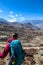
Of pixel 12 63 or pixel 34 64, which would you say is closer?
pixel 12 63

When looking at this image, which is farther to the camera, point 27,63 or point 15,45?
point 27,63

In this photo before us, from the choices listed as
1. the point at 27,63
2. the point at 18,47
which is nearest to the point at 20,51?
the point at 18,47

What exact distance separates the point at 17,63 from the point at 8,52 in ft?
1.37

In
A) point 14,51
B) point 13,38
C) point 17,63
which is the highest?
point 13,38

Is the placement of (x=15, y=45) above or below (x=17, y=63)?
above

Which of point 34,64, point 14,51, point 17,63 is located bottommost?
point 34,64

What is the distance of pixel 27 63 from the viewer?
50.9 feet

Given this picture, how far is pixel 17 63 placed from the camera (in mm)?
5410

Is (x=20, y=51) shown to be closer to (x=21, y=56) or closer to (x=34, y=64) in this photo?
(x=21, y=56)

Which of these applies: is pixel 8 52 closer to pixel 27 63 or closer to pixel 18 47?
pixel 18 47

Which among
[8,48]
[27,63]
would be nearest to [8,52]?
[8,48]

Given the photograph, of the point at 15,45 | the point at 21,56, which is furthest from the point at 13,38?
the point at 21,56

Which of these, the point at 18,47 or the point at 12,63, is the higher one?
the point at 18,47

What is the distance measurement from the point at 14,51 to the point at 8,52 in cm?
16
